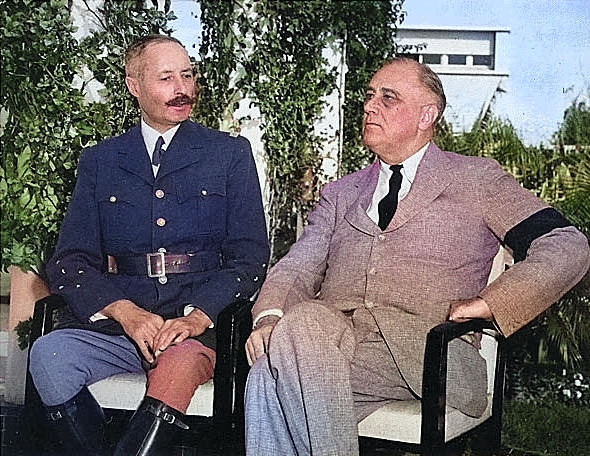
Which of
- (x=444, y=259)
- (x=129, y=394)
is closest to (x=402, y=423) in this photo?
(x=444, y=259)

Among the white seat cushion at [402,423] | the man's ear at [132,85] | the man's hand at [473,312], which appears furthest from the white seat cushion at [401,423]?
the man's ear at [132,85]

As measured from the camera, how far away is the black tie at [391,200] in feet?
9.54

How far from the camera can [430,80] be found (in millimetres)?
2959

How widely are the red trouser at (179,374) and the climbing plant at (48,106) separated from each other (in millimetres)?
581

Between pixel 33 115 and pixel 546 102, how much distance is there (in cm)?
159

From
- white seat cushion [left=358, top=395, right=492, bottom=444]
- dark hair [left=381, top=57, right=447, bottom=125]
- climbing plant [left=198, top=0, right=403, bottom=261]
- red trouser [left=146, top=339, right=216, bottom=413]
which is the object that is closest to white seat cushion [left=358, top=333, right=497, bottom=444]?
white seat cushion [left=358, top=395, right=492, bottom=444]

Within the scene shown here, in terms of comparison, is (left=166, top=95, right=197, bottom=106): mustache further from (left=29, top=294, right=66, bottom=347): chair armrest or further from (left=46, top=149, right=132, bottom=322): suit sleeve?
(left=29, top=294, right=66, bottom=347): chair armrest

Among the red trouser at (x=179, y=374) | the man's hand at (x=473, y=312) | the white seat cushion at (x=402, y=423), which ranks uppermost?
the man's hand at (x=473, y=312)

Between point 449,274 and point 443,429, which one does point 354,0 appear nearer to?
point 449,274

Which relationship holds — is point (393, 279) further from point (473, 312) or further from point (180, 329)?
point (180, 329)

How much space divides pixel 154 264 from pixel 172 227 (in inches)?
4.9

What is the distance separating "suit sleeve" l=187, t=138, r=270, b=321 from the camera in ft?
9.85

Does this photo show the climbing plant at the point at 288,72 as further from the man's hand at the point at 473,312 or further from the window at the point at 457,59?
the man's hand at the point at 473,312

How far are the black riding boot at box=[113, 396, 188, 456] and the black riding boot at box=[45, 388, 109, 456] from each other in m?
0.12
